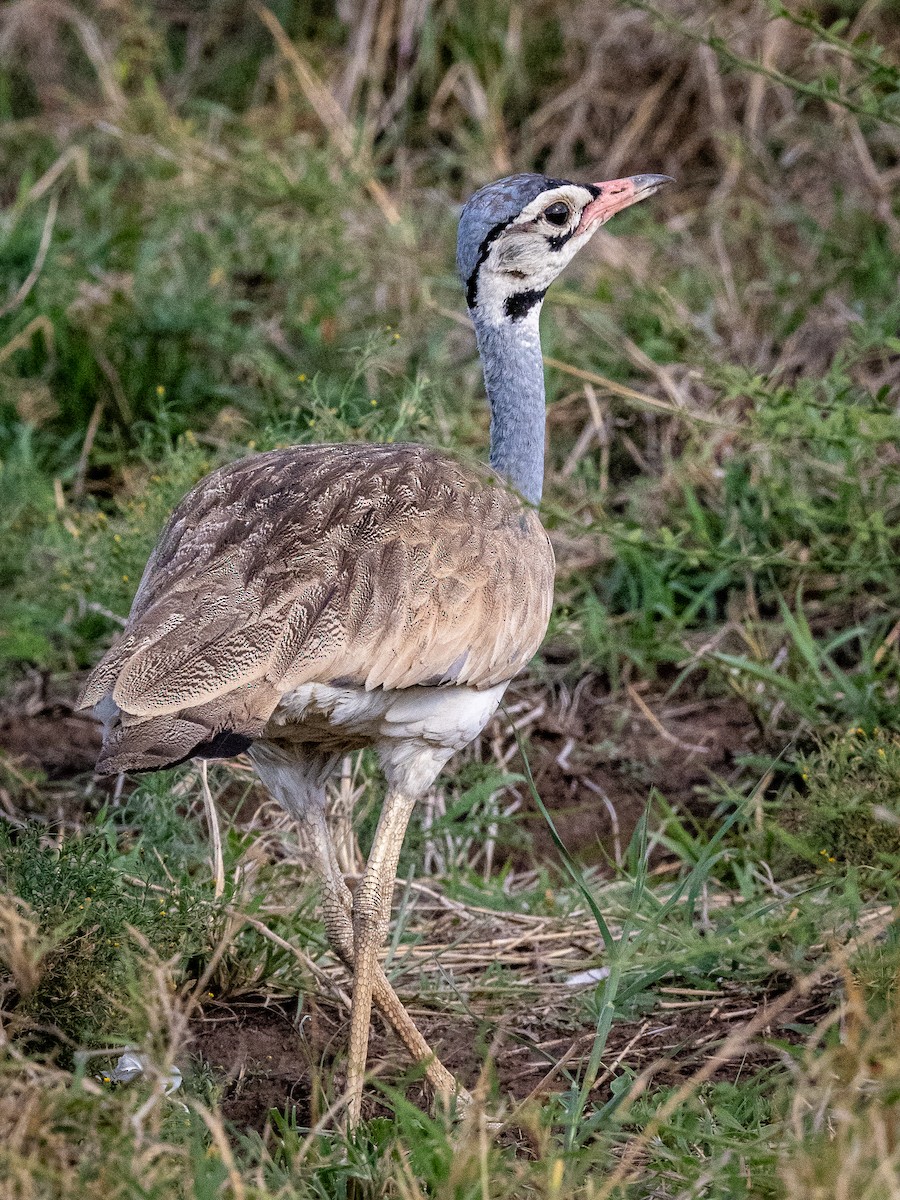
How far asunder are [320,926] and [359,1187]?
3.33ft

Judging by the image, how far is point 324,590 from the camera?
2.83 m

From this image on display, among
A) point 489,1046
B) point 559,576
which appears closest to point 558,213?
point 559,576

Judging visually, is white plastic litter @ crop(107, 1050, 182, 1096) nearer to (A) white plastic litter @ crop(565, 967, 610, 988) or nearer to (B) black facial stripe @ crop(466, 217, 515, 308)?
(A) white plastic litter @ crop(565, 967, 610, 988)

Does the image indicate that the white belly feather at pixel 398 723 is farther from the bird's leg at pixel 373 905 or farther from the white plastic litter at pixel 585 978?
the white plastic litter at pixel 585 978

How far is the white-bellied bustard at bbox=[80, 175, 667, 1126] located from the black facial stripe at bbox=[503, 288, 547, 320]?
0.14 ft

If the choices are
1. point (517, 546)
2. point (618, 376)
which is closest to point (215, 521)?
point (517, 546)

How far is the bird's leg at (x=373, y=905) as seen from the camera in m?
2.96

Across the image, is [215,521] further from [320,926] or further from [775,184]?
[775,184]

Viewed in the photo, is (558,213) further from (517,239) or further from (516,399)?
(516,399)

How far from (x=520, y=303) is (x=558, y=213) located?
21 centimetres

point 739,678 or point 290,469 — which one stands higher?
point 290,469

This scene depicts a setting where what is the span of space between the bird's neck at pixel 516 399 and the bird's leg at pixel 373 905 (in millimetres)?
783

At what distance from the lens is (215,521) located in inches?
119

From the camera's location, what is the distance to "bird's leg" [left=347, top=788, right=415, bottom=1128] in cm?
296
